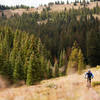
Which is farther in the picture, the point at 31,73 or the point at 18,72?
the point at 18,72

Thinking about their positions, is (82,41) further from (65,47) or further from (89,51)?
(89,51)

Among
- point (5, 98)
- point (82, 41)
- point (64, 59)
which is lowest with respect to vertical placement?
point (64, 59)

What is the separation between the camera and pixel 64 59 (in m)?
91.8

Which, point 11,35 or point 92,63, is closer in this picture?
point 92,63

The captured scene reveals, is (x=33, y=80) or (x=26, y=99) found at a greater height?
(x=26, y=99)

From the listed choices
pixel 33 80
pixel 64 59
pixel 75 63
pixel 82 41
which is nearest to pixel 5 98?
pixel 33 80

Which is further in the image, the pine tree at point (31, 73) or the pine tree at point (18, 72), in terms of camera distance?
the pine tree at point (18, 72)

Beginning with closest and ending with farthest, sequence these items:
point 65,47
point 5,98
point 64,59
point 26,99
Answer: point 26,99 → point 5,98 → point 64,59 → point 65,47

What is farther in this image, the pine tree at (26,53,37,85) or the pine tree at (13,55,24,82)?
the pine tree at (13,55,24,82)

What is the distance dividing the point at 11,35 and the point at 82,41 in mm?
49132

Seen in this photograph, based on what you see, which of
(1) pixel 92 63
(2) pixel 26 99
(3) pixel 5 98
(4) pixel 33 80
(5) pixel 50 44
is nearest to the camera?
→ (2) pixel 26 99

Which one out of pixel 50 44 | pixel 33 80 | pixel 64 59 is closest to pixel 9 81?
pixel 33 80

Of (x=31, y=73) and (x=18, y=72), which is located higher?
(x=31, y=73)

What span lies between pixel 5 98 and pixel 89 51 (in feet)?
225
